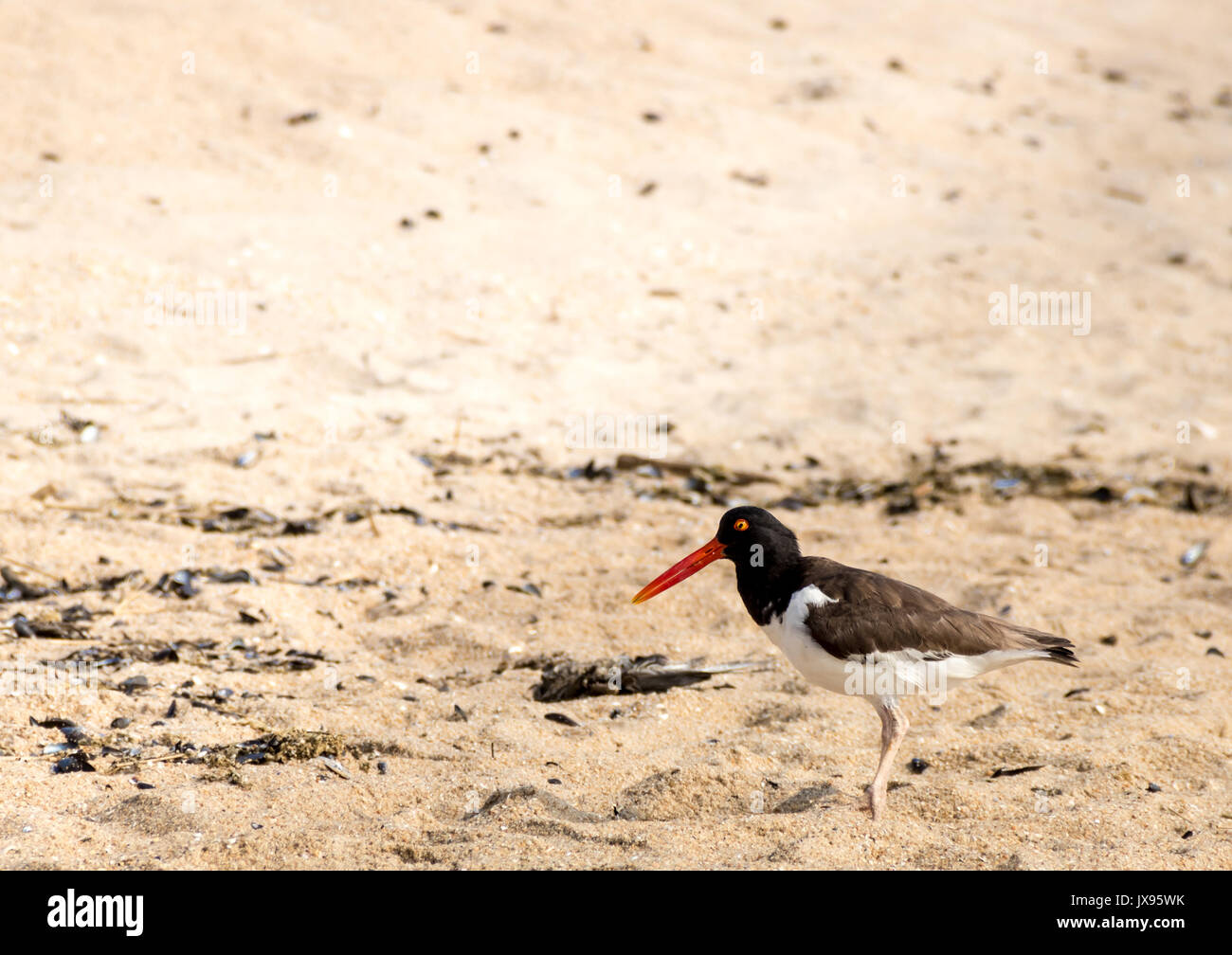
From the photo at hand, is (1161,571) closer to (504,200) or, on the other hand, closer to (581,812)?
(581,812)

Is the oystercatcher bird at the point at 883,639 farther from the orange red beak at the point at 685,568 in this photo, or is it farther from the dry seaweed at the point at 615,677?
the dry seaweed at the point at 615,677

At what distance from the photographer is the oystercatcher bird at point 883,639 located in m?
4.33

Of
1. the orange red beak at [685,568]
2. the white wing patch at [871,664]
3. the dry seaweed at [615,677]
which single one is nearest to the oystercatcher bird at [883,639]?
the white wing patch at [871,664]

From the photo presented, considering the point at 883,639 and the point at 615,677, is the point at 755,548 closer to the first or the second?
the point at 883,639

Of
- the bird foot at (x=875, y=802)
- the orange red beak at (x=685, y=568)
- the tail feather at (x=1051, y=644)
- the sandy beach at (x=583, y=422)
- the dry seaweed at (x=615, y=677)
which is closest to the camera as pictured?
the bird foot at (x=875, y=802)

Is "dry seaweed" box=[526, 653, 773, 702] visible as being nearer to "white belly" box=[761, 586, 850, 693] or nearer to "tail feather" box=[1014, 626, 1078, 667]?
"white belly" box=[761, 586, 850, 693]

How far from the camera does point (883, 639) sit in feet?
14.3

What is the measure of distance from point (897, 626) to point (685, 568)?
0.97 metres

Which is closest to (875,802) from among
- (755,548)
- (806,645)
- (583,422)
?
(806,645)

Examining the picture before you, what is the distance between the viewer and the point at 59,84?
29.9 ft
